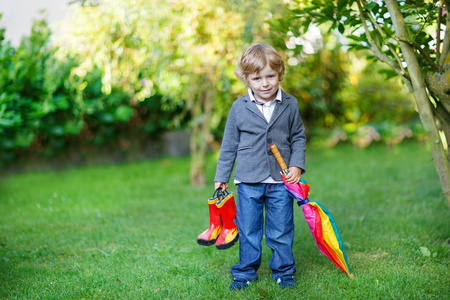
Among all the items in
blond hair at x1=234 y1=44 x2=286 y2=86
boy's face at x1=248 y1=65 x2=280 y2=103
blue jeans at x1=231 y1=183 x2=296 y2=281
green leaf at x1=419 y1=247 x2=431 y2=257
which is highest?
blond hair at x1=234 y1=44 x2=286 y2=86

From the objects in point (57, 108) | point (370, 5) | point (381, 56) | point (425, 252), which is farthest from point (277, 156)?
point (57, 108)

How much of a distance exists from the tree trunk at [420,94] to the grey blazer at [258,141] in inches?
28.2

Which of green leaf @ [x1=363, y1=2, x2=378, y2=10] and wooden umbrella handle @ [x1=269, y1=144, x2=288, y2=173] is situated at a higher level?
green leaf @ [x1=363, y1=2, x2=378, y2=10]

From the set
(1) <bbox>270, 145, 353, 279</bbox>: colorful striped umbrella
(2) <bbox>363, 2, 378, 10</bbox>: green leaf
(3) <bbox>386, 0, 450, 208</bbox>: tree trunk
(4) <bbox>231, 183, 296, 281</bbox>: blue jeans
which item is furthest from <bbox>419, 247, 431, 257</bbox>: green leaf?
(2) <bbox>363, 2, 378, 10</bbox>: green leaf

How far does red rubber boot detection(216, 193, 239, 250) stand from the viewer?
2.57 metres

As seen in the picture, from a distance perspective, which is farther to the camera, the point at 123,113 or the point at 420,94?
the point at 123,113

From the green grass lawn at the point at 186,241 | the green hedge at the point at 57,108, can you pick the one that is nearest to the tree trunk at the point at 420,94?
the green grass lawn at the point at 186,241

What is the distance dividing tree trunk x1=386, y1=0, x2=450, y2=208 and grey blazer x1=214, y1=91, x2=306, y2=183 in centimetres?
72

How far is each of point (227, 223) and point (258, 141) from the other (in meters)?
0.52

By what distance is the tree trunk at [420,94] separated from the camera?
2.58 m

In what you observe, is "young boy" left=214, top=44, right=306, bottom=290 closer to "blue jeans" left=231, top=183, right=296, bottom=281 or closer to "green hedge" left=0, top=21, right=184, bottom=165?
"blue jeans" left=231, top=183, right=296, bottom=281

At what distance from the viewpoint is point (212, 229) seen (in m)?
2.61

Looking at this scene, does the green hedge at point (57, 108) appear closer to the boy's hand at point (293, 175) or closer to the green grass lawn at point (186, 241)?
the green grass lawn at point (186, 241)

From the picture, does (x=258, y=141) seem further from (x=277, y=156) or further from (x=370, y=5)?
(x=370, y=5)
